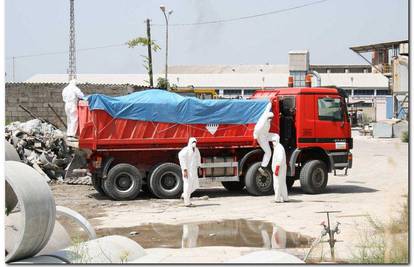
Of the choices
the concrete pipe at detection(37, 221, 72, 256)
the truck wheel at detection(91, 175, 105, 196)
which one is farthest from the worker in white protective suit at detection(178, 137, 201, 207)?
the concrete pipe at detection(37, 221, 72, 256)

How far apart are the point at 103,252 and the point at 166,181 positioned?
8217 mm

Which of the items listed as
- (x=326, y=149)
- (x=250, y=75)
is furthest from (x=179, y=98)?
(x=250, y=75)

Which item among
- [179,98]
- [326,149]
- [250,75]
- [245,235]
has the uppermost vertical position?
[250,75]

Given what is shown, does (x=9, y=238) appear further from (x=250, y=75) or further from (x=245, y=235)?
(x=250, y=75)

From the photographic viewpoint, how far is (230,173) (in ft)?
53.5

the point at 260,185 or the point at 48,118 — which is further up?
the point at 48,118

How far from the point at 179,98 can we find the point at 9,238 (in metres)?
8.70

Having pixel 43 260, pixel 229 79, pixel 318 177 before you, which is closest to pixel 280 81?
pixel 229 79

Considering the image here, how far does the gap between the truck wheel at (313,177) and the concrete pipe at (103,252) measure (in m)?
8.62

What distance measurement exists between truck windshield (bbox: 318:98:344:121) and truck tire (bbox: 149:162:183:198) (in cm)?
386

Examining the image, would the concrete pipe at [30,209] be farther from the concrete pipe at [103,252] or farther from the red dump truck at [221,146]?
the red dump truck at [221,146]

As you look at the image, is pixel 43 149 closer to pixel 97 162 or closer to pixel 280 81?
pixel 97 162

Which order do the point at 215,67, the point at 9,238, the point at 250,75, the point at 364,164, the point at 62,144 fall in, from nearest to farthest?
the point at 9,238 < the point at 62,144 < the point at 364,164 < the point at 250,75 < the point at 215,67

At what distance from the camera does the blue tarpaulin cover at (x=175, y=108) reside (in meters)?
Result: 15.4
